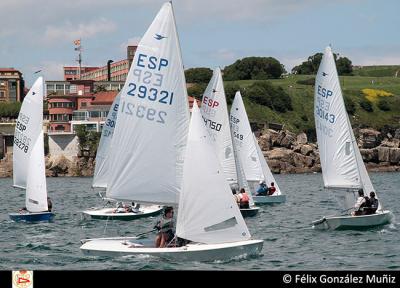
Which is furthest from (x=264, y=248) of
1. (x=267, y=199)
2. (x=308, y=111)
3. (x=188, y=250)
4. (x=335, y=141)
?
(x=308, y=111)

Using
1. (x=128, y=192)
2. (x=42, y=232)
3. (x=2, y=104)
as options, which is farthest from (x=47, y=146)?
(x=128, y=192)

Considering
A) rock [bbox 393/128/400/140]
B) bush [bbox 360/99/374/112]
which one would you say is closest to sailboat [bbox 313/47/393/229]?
rock [bbox 393/128/400/140]

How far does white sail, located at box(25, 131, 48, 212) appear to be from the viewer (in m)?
→ 39.3

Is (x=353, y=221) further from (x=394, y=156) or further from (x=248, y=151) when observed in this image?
(x=394, y=156)

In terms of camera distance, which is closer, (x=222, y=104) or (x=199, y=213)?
(x=199, y=213)

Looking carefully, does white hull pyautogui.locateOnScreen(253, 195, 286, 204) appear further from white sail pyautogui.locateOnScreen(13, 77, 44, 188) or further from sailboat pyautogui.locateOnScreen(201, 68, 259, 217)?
white sail pyautogui.locateOnScreen(13, 77, 44, 188)

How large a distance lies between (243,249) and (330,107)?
48.6 ft

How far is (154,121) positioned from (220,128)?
20.7 meters

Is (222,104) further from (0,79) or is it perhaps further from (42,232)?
(0,79)

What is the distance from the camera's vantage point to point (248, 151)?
5556cm

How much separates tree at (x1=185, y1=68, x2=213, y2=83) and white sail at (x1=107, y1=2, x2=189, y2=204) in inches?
6029

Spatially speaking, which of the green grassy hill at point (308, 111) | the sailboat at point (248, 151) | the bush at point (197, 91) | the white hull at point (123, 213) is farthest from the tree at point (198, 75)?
the white hull at point (123, 213)

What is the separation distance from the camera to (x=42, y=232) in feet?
117
